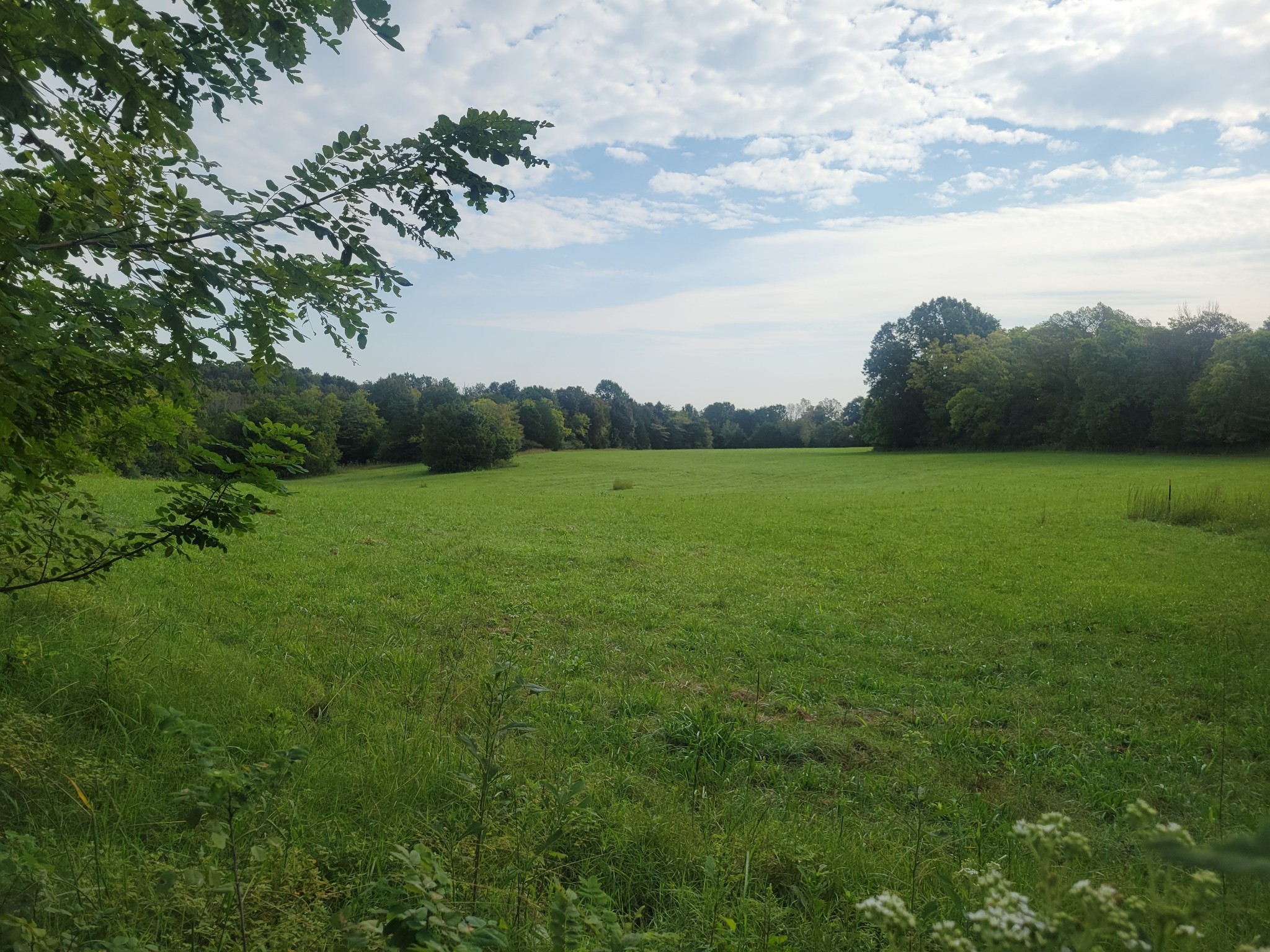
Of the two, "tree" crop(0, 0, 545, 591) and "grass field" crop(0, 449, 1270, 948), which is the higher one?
"tree" crop(0, 0, 545, 591)

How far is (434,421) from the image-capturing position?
198 ft

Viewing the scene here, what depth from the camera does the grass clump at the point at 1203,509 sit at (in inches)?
688

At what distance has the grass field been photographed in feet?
10.5

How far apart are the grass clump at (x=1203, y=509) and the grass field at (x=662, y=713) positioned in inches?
74.9

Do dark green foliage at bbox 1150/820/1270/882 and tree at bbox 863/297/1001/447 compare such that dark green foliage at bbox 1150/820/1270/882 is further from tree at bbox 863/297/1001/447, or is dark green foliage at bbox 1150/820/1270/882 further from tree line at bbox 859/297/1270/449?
tree at bbox 863/297/1001/447

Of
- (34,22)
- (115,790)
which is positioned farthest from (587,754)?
(34,22)

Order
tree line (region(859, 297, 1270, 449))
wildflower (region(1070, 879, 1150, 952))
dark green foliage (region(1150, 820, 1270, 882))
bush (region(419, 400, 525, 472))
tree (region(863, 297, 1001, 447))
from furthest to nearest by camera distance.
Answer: tree (region(863, 297, 1001, 447)), bush (region(419, 400, 525, 472)), tree line (region(859, 297, 1270, 449)), wildflower (region(1070, 879, 1150, 952)), dark green foliage (region(1150, 820, 1270, 882))

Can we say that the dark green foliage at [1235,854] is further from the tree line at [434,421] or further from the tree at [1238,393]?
the tree at [1238,393]

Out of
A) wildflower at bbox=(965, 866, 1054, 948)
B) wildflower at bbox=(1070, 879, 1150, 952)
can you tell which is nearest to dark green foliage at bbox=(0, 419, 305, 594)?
wildflower at bbox=(965, 866, 1054, 948)

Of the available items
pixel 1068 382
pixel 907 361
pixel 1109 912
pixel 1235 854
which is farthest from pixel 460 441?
pixel 1235 854

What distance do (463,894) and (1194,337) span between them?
63525mm

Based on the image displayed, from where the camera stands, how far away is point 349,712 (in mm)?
5051

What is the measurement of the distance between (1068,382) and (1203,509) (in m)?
43.3

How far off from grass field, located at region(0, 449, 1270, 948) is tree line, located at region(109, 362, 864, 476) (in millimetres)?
1715
